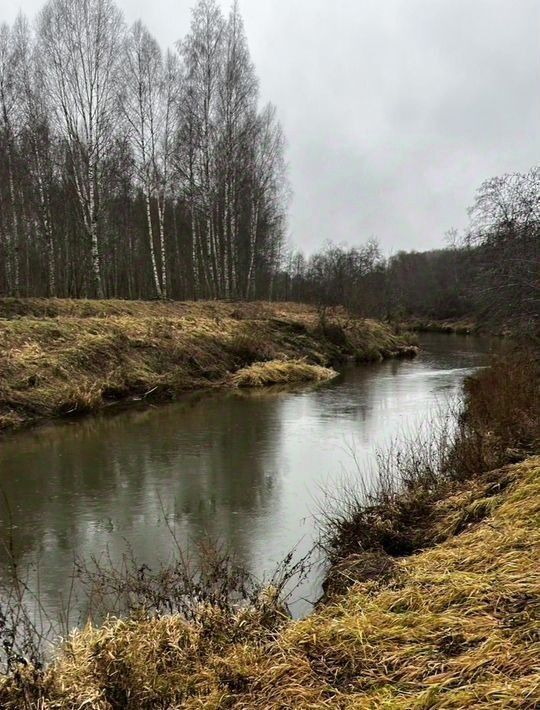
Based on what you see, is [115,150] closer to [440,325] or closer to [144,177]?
[144,177]

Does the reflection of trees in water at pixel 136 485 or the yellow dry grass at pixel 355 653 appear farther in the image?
the reflection of trees in water at pixel 136 485

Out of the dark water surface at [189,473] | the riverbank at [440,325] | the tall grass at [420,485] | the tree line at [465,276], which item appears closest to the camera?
the tall grass at [420,485]

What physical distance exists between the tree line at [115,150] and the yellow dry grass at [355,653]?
720 inches

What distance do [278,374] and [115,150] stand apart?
1259 centimetres

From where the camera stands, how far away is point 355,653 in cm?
326

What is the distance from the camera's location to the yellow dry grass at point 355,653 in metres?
2.76

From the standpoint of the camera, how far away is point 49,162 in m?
23.2

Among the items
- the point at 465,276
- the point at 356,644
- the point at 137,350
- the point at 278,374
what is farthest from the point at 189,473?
the point at 465,276

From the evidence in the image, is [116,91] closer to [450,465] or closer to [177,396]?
[177,396]

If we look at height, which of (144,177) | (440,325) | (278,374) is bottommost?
(278,374)

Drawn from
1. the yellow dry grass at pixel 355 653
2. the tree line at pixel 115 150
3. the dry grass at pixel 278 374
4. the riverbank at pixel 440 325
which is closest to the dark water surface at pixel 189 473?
the yellow dry grass at pixel 355 653

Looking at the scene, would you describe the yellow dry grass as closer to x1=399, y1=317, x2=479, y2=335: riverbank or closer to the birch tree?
the birch tree

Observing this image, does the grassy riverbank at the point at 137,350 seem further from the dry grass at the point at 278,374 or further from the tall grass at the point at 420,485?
the tall grass at the point at 420,485

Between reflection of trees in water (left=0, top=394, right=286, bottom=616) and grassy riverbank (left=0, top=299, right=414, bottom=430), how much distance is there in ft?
4.71
